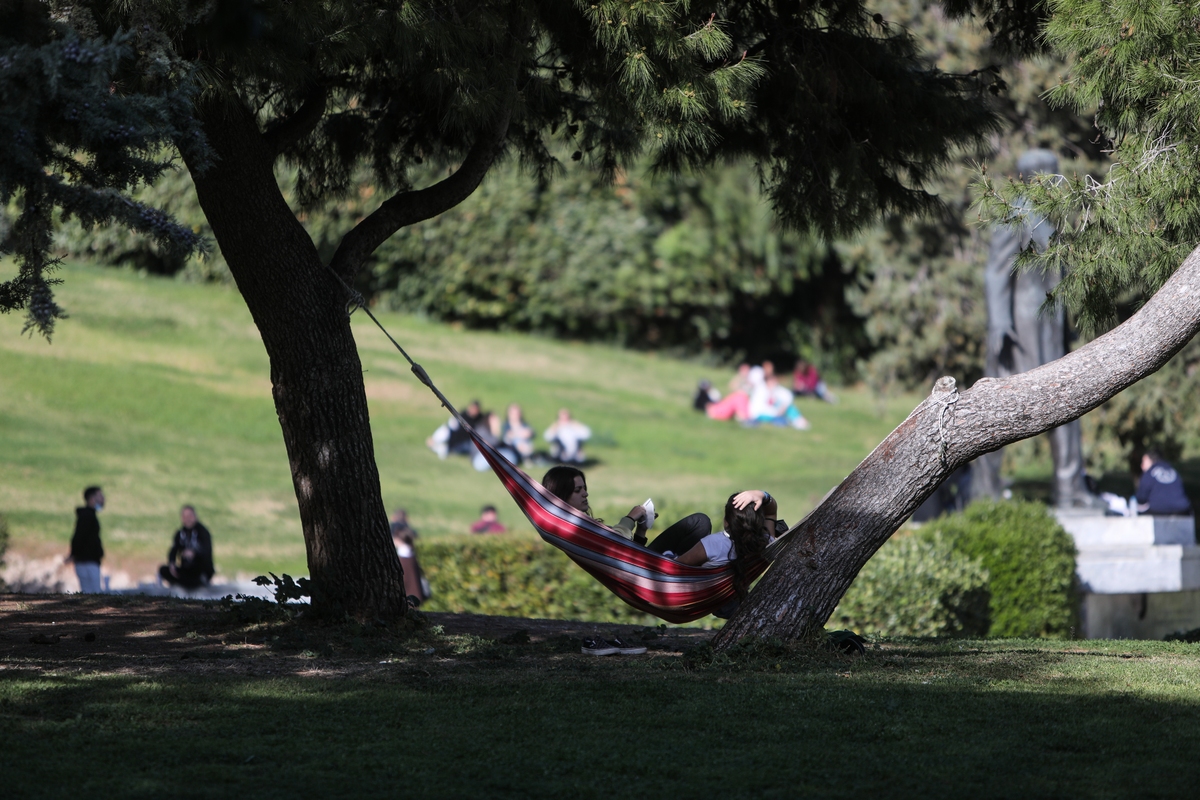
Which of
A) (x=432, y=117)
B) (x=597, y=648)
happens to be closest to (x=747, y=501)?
(x=597, y=648)

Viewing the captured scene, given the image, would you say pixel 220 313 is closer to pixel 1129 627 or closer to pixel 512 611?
pixel 512 611

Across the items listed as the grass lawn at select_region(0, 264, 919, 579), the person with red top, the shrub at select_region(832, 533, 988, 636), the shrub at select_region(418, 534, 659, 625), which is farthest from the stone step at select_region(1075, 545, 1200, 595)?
the person with red top

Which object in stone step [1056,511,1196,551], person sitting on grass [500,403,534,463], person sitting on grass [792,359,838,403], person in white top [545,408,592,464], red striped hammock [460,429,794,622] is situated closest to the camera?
red striped hammock [460,429,794,622]

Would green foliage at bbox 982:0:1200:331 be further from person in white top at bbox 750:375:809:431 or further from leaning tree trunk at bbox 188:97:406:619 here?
person in white top at bbox 750:375:809:431

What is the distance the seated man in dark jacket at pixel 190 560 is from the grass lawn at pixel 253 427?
2.99 m

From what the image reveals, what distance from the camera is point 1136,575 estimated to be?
11.8 metres

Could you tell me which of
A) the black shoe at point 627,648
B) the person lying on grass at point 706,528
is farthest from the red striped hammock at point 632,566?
the black shoe at point 627,648

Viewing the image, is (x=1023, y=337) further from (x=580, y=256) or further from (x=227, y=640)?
(x=580, y=256)

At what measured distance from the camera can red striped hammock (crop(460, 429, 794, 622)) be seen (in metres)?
6.24

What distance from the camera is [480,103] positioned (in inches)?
244

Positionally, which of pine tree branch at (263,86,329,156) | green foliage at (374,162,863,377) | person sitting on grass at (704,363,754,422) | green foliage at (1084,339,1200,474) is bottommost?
green foliage at (1084,339,1200,474)

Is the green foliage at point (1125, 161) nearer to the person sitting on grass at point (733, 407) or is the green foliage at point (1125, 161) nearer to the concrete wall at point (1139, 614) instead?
the concrete wall at point (1139, 614)

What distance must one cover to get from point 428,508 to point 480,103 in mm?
12633

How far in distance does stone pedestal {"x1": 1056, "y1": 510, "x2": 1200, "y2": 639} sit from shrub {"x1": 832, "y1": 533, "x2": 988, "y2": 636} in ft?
5.03
